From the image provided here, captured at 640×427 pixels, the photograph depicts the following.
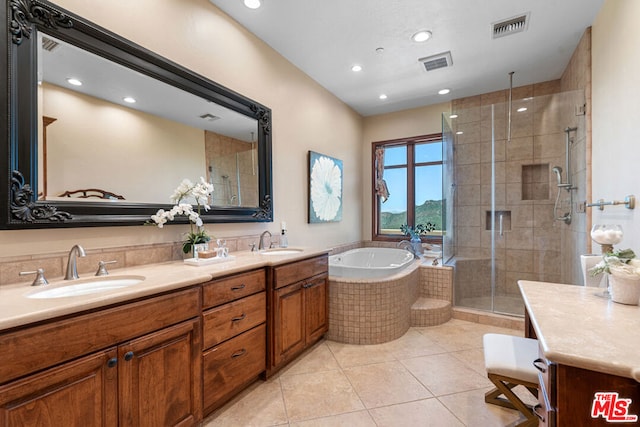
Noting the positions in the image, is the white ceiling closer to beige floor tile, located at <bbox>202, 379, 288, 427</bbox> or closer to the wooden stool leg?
the wooden stool leg

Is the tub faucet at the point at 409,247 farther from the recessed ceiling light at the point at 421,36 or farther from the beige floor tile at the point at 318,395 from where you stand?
the recessed ceiling light at the point at 421,36

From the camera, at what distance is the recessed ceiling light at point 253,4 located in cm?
215

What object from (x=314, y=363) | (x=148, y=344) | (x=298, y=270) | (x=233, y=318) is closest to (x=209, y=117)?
(x=298, y=270)

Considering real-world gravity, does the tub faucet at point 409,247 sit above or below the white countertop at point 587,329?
below

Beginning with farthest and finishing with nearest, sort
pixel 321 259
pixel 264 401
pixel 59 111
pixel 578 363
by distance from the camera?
pixel 321 259 < pixel 264 401 < pixel 59 111 < pixel 578 363

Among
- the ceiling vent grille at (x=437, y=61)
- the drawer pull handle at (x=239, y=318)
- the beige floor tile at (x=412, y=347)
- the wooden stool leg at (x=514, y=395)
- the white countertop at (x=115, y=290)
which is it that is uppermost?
the ceiling vent grille at (x=437, y=61)

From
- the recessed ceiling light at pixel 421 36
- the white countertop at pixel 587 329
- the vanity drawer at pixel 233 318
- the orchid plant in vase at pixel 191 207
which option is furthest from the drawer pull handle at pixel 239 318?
the recessed ceiling light at pixel 421 36

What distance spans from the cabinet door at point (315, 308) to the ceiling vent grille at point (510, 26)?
2725 mm

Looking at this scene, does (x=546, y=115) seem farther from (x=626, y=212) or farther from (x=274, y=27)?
(x=274, y=27)

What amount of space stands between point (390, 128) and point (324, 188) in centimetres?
178

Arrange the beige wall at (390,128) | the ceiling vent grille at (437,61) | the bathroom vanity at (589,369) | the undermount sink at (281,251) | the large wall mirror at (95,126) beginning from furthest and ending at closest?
the beige wall at (390,128) → the ceiling vent grille at (437,61) → the undermount sink at (281,251) → the large wall mirror at (95,126) → the bathroom vanity at (589,369)

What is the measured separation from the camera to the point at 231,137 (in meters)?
2.36

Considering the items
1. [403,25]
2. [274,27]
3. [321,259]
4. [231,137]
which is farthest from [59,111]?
[403,25]

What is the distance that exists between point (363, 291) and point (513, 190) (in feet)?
8.15
